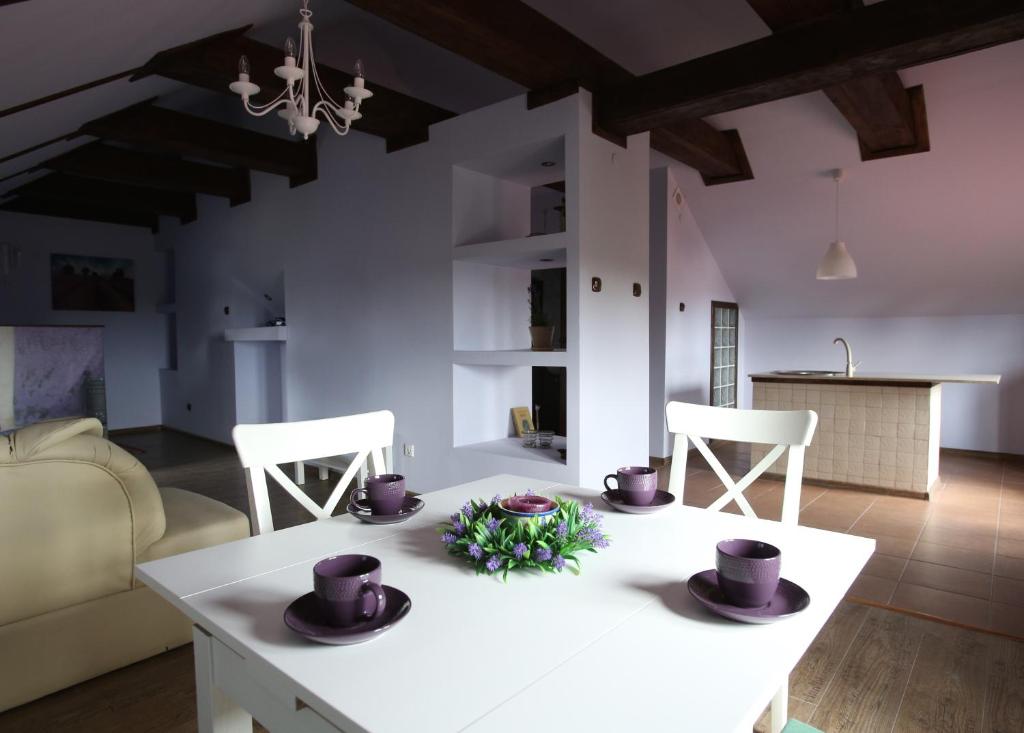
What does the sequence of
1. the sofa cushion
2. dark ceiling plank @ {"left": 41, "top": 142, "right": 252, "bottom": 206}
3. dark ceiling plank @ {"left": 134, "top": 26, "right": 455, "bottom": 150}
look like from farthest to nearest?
dark ceiling plank @ {"left": 41, "top": 142, "right": 252, "bottom": 206}, dark ceiling plank @ {"left": 134, "top": 26, "right": 455, "bottom": 150}, the sofa cushion

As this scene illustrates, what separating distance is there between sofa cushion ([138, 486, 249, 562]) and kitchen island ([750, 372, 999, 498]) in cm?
389

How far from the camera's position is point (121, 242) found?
7.52m

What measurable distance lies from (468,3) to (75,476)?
241cm

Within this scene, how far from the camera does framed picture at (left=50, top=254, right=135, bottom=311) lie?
699 centimetres

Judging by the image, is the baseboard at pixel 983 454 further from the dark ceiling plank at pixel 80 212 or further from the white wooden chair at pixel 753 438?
the dark ceiling plank at pixel 80 212

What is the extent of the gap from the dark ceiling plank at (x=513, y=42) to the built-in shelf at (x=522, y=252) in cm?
69

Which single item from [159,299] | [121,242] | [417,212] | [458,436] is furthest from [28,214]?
[458,436]

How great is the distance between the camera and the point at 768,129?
4.69 metres

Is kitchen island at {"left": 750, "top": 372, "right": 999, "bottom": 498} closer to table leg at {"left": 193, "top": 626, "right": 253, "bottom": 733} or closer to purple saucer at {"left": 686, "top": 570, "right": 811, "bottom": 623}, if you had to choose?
purple saucer at {"left": 686, "top": 570, "right": 811, "bottom": 623}

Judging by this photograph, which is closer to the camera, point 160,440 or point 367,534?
point 367,534

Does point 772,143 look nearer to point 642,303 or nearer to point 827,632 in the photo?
point 642,303

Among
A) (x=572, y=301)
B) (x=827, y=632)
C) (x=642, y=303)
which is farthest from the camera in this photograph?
(x=642, y=303)

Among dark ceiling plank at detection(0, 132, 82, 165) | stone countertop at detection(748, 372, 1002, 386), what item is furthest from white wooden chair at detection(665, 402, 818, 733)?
dark ceiling plank at detection(0, 132, 82, 165)

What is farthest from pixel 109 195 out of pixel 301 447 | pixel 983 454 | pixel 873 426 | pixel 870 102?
pixel 983 454
